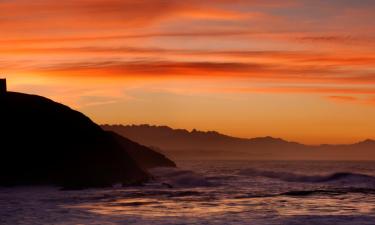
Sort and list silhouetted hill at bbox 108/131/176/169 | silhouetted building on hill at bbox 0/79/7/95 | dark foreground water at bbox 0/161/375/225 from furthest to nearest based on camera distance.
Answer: silhouetted hill at bbox 108/131/176/169 < silhouetted building on hill at bbox 0/79/7/95 < dark foreground water at bbox 0/161/375/225

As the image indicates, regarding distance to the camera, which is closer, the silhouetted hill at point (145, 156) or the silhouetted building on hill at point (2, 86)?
the silhouetted building on hill at point (2, 86)

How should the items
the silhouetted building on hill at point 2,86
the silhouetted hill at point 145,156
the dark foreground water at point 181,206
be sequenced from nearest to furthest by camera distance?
the dark foreground water at point 181,206, the silhouetted building on hill at point 2,86, the silhouetted hill at point 145,156

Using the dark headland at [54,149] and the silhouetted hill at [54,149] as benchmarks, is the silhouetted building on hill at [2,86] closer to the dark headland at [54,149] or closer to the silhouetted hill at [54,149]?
the dark headland at [54,149]

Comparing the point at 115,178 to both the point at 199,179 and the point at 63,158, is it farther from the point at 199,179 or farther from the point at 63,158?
the point at 199,179

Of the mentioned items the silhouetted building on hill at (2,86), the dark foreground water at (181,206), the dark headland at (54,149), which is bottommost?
the dark foreground water at (181,206)

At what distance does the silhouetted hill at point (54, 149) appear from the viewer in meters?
58.1

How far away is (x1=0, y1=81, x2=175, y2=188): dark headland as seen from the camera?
5806 cm

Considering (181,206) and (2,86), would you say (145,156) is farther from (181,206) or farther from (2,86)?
(181,206)

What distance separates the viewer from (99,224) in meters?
33.5

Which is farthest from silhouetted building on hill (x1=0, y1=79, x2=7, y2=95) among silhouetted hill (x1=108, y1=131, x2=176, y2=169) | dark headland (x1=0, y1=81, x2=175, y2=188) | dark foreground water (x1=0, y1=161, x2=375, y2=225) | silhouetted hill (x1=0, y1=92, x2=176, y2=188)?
silhouetted hill (x1=108, y1=131, x2=176, y2=169)

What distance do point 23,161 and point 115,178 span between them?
871cm

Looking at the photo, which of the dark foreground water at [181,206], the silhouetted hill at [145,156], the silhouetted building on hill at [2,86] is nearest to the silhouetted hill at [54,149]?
the silhouetted building on hill at [2,86]

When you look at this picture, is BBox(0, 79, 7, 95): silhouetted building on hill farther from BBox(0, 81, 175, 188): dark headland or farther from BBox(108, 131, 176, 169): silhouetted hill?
BBox(108, 131, 176, 169): silhouetted hill

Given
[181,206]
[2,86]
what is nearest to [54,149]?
[2,86]
